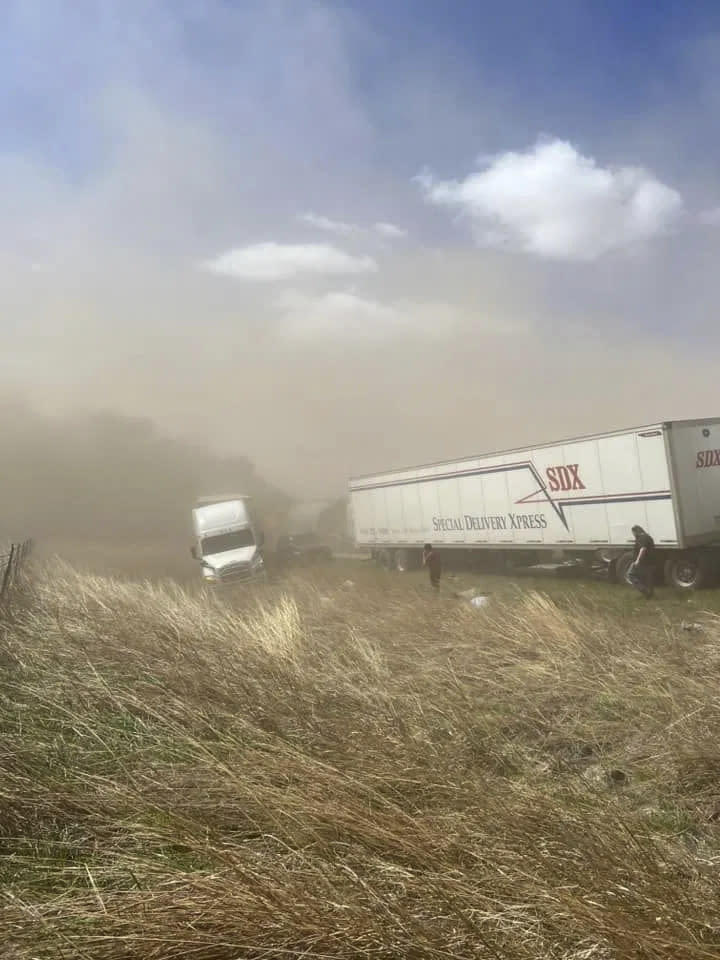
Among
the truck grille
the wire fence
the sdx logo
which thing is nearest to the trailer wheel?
the sdx logo

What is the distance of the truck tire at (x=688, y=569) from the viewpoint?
16.3 metres

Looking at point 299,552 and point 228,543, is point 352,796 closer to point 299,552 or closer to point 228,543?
point 228,543

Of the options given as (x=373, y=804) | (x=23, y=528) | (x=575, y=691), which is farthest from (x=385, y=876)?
(x=23, y=528)

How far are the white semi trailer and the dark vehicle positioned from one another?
6.17 meters

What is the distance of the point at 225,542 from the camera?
25688mm

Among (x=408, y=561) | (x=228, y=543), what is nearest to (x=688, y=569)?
(x=408, y=561)

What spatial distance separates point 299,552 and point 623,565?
17.7 metres

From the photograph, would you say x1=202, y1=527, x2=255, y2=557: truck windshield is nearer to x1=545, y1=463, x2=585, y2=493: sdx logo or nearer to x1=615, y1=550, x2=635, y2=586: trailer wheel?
x1=545, y1=463, x2=585, y2=493: sdx logo

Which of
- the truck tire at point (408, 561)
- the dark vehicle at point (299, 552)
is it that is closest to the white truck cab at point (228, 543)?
the truck tire at point (408, 561)

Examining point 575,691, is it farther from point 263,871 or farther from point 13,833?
point 13,833

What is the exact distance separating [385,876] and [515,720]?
3.07 metres

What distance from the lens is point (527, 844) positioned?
344 cm

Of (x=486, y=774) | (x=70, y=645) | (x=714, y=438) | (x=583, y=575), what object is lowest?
(x=583, y=575)

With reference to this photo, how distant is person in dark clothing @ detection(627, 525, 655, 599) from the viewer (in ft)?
52.0
